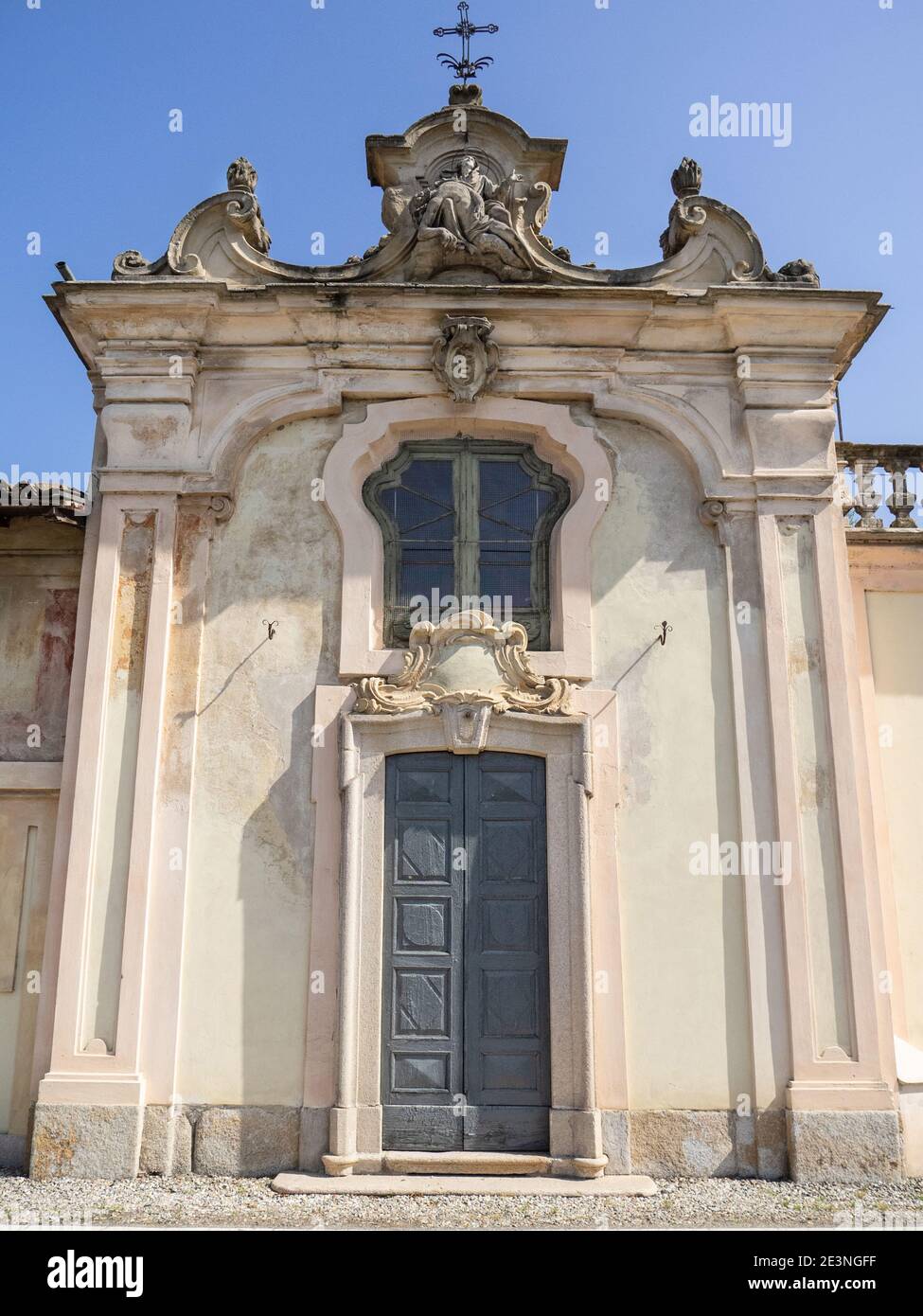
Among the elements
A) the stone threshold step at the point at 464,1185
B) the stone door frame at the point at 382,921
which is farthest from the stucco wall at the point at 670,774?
the stone threshold step at the point at 464,1185

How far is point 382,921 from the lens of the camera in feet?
27.8

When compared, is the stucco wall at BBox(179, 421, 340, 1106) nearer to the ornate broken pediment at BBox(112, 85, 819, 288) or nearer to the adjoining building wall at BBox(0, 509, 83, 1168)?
the adjoining building wall at BBox(0, 509, 83, 1168)

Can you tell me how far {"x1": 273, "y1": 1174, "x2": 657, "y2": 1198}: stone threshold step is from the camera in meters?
7.62

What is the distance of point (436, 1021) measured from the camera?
8344 millimetres

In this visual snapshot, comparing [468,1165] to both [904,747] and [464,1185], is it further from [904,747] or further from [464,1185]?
[904,747]

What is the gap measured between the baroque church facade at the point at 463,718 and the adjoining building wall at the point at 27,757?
3 cm

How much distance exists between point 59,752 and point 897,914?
6.54m

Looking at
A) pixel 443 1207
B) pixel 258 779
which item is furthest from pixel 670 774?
pixel 443 1207

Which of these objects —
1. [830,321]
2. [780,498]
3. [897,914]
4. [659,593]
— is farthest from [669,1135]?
[830,321]

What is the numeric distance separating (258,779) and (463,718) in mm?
1593

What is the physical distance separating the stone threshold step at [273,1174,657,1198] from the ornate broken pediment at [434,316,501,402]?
5.81m

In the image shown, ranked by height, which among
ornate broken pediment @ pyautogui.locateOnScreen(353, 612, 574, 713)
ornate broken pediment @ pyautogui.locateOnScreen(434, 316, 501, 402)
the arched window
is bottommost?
ornate broken pediment @ pyautogui.locateOnScreen(353, 612, 574, 713)

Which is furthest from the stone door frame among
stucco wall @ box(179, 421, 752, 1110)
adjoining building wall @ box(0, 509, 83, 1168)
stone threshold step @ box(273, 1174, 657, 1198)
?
adjoining building wall @ box(0, 509, 83, 1168)
